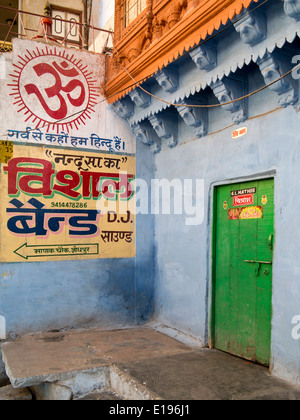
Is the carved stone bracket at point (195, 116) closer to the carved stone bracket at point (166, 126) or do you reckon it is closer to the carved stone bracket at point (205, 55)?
the carved stone bracket at point (166, 126)

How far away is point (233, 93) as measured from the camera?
437cm

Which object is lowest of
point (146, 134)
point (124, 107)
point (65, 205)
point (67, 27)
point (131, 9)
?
point (65, 205)

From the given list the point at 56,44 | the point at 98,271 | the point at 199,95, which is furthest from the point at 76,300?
the point at 56,44

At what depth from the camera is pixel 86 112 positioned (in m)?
5.86

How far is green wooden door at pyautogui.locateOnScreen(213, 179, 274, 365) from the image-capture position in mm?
4152

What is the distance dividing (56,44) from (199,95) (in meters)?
2.31

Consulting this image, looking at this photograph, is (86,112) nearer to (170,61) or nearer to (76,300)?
(170,61)

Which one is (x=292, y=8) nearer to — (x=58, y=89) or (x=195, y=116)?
(x=195, y=116)

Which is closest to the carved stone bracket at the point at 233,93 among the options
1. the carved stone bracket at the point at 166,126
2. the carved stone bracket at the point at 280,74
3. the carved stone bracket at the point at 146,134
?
the carved stone bracket at the point at 280,74

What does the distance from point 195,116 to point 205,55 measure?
97 centimetres

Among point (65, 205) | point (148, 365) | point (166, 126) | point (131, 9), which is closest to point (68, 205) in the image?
point (65, 205)

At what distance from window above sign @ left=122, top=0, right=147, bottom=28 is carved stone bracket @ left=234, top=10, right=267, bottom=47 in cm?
219

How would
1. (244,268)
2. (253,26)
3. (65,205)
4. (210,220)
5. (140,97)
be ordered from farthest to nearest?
(65,205) < (140,97) < (210,220) < (244,268) < (253,26)
